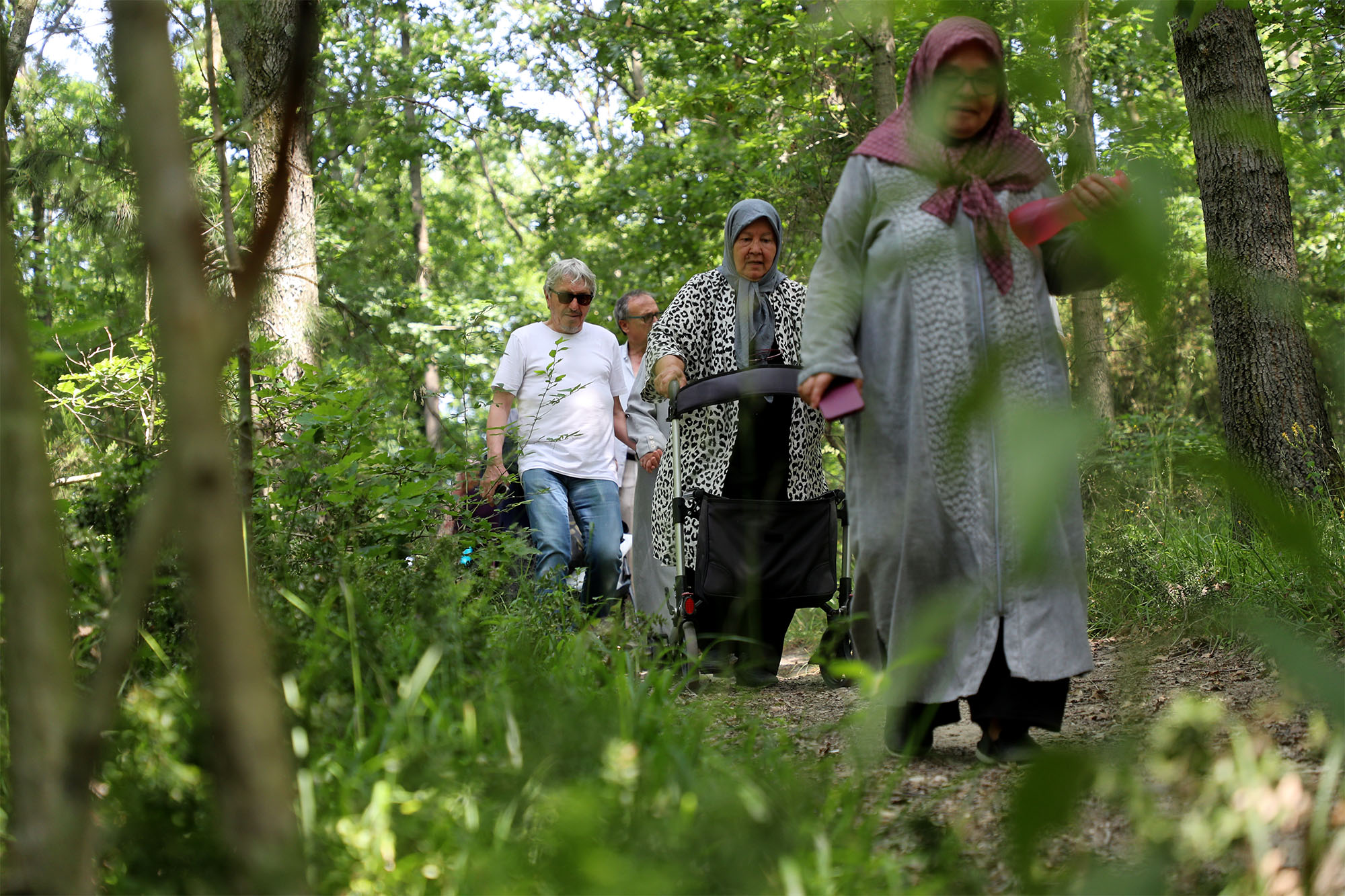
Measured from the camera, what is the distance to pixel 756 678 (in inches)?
215

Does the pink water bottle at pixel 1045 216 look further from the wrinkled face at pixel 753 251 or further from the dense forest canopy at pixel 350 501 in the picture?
the wrinkled face at pixel 753 251

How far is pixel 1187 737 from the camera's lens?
5.53 feet

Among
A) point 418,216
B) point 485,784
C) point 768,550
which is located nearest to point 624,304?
point 768,550

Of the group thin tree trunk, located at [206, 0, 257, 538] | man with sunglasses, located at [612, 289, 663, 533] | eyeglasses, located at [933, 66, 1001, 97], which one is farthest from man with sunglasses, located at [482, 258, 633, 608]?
eyeglasses, located at [933, 66, 1001, 97]

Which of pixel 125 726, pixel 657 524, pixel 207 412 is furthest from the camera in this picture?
pixel 657 524

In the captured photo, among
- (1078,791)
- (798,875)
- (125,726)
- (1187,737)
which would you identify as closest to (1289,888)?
(1187,737)

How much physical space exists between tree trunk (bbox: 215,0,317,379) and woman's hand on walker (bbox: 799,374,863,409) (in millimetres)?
1402

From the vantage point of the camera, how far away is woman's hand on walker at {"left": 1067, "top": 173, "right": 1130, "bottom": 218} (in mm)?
622

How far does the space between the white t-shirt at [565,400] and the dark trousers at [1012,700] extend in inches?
139

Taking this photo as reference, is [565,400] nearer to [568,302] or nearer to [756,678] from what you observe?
[568,302]

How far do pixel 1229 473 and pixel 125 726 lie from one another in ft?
7.59

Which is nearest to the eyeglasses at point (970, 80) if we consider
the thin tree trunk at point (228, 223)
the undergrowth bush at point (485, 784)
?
the undergrowth bush at point (485, 784)

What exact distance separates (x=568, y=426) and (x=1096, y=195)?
20.0 ft

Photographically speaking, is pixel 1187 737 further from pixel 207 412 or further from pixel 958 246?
pixel 207 412
